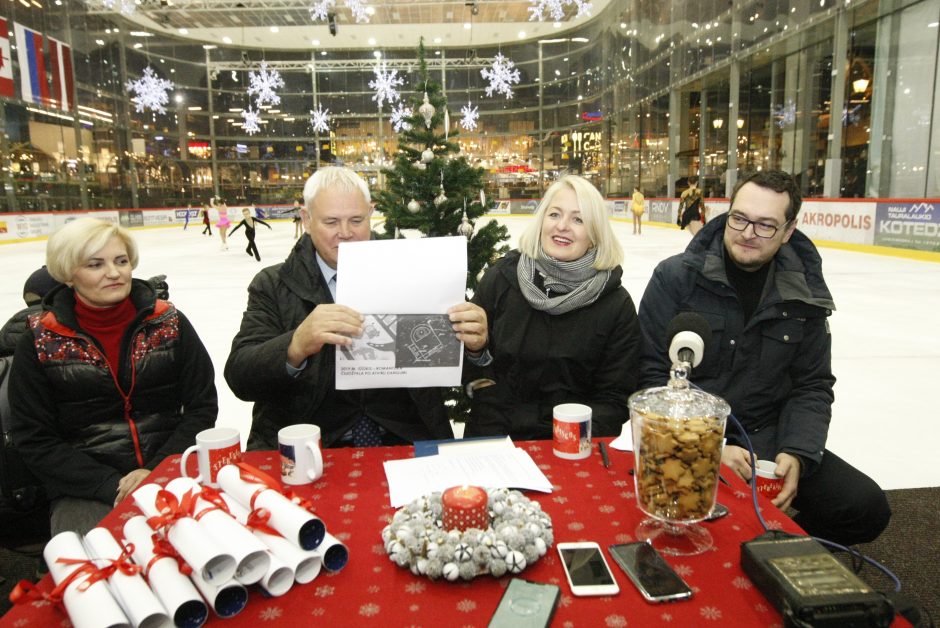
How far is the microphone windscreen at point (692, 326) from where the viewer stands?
1.08 meters

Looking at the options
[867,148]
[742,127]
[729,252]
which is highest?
[742,127]

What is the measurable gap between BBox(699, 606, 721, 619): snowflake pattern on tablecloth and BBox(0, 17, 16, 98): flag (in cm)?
2094

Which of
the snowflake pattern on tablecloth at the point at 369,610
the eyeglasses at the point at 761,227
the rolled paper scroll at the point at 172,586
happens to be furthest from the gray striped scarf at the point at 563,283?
the rolled paper scroll at the point at 172,586

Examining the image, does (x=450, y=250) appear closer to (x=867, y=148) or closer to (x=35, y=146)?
(x=867, y=148)

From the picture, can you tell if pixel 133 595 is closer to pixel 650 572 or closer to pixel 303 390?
pixel 650 572

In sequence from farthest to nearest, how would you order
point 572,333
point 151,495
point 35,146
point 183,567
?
point 35,146, point 572,333, point 151,495, point 183,567

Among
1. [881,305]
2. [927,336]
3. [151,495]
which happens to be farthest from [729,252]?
[881,305]

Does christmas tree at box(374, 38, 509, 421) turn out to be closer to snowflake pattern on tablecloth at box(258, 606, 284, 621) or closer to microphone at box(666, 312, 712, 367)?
microphone at box(666, 312, 712, 367)

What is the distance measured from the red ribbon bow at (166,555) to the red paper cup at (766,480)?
1.24 metres

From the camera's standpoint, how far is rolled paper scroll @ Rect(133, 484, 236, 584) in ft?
2.68

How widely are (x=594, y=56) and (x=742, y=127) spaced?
14.8 meters

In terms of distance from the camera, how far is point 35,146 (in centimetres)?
1850

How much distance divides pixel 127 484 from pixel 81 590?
1.04 m

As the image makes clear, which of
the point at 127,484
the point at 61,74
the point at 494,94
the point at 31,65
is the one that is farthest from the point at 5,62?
the point at 494,94
